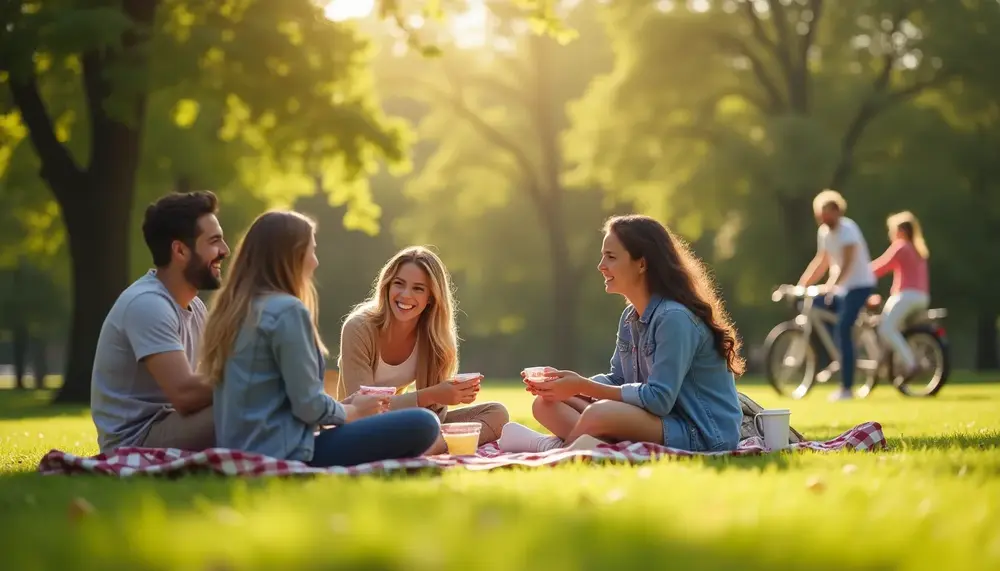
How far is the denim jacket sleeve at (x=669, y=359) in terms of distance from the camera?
630cm

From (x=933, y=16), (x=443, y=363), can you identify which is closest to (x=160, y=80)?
(x=443, y=363)

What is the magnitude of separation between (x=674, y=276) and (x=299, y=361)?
2178mm

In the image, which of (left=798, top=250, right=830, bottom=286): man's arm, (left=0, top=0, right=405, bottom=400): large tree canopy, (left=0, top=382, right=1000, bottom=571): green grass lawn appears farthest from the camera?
(left=0, top=0, right=405, bottom=400): large tree canopy

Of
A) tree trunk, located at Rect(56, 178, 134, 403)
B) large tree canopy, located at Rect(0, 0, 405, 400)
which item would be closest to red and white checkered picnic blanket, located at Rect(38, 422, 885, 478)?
large tree canopy, located at Rect(0, 0, 405, 400)

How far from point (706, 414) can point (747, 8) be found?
23.5 metres

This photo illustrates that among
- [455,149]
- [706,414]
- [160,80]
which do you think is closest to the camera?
[706,414]

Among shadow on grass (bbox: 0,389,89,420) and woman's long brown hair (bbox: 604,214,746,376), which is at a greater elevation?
woman's long brown hair (bbox: 604,214,746,376)

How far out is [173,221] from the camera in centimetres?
595

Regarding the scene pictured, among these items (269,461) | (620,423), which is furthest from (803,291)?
(269,461)

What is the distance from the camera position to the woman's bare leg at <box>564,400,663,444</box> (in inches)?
254

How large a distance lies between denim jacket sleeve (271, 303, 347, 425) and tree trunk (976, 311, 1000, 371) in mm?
30322

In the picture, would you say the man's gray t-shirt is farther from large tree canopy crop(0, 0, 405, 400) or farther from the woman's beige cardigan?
large tree canopy crop(0, 0, 405, 400)

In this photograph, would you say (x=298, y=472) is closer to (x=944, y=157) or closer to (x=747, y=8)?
(x=747, y=8)

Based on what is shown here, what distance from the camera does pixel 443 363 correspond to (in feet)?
24.5
